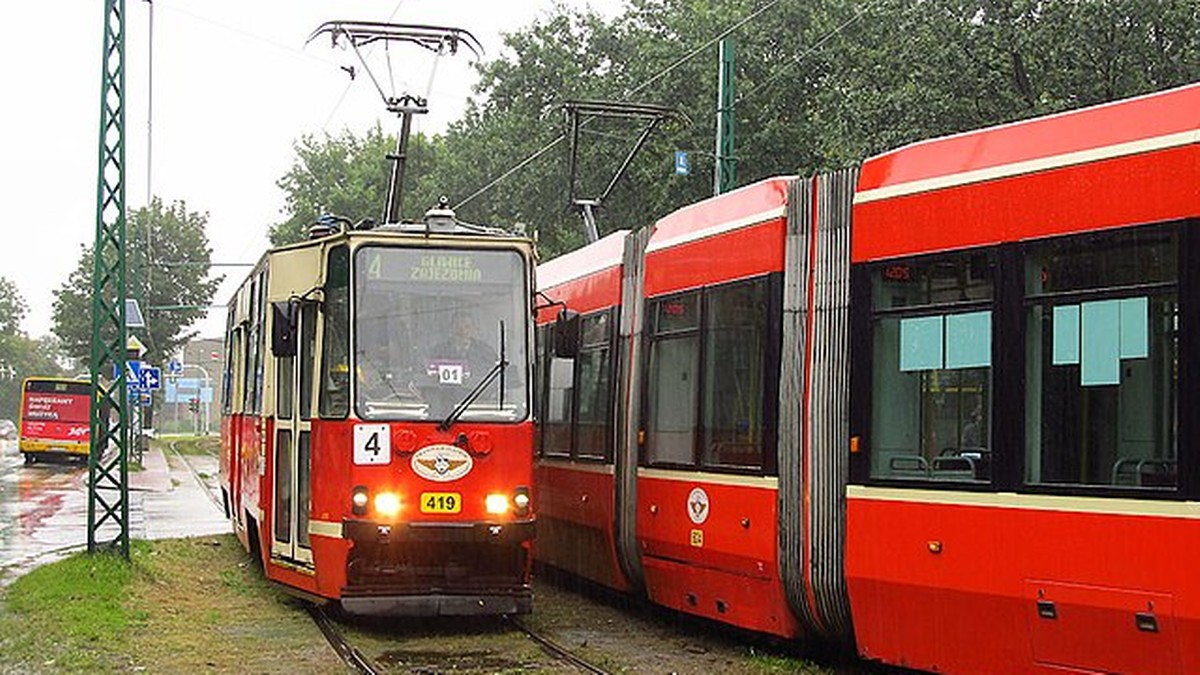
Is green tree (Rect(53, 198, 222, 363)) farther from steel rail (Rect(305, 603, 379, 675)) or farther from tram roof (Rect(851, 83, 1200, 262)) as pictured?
tram roof (Rect(851, 83, 1200, 262))

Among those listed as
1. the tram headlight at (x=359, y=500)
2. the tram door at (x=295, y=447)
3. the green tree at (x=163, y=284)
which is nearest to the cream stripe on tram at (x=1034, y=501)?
the tram headlight at (x=359, y=500)

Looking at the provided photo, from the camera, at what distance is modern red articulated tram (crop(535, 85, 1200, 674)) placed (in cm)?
817

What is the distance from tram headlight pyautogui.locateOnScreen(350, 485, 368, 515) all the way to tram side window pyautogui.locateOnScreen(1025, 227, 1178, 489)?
18.7 feet

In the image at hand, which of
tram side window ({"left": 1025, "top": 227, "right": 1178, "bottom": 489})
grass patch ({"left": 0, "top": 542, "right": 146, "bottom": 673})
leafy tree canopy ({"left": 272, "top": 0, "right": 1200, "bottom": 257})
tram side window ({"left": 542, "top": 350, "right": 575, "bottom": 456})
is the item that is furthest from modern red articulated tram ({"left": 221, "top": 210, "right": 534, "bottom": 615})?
leafy tree canopy ({"left": 272, "top": 0, "right": 1200, "bottom": 257})

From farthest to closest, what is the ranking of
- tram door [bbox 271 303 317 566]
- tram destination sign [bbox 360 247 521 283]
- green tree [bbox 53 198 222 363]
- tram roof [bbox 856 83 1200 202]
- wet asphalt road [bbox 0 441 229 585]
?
1. green tree [bbox 53 198 222 363]
2. wet asphalt road [bbox 0 441 229 585]
3. tram door [bbox 271 303 317 566]
4. tram destination sign [bbox 360 247 521 283]
5. tram roof [bbox 856 83 1200 202]

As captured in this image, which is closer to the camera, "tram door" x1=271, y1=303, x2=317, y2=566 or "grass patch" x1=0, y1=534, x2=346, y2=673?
"grass patch" x1=0, y1=534, x2=346, y2=673

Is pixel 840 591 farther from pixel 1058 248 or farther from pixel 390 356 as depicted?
pixel 390 356

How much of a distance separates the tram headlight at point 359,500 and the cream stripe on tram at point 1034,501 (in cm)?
425

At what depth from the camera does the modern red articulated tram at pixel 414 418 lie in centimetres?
1283

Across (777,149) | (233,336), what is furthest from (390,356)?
(777,149)

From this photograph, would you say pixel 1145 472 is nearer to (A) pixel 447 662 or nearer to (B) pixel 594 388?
(A) pixel 447 662

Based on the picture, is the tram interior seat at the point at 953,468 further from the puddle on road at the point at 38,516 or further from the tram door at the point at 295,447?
the puddle on road at the point at 38,516

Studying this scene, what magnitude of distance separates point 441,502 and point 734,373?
8.92 feet

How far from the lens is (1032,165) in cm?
905
